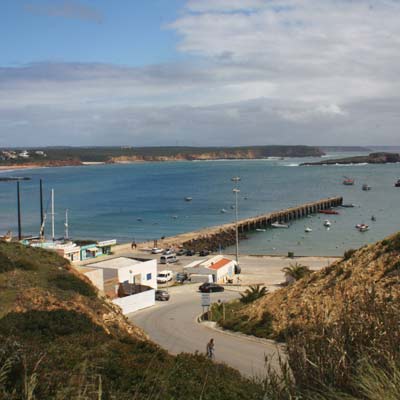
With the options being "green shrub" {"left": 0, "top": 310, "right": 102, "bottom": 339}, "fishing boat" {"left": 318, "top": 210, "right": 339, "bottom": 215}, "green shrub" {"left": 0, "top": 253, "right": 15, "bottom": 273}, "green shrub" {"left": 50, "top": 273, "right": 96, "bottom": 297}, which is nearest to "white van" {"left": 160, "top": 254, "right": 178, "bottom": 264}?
"green shrub" {"left": 50, "top": 273, "right": 96, "bottom": 297}

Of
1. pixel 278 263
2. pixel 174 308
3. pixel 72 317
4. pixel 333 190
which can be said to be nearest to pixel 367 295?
pixel 72 317

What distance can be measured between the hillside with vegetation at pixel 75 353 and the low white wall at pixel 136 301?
313 cm

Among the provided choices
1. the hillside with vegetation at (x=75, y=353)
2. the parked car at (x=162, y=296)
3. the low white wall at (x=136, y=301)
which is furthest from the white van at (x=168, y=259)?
the hillside with vegetation at (x=75, y=353)

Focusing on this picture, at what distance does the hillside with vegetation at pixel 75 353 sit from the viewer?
19.5ft

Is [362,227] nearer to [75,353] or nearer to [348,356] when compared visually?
[75,353]

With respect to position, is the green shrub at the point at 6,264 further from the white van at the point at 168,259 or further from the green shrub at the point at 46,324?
the white van at the point at 168,259

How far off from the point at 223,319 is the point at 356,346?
15.2m

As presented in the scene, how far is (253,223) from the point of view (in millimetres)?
70188

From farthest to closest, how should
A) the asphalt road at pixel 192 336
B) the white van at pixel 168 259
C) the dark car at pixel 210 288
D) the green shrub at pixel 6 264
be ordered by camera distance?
the white van at pixel 168 259, the dark car at pixel 210 288, the green shrub at pixel 6 264, the asphalt road at pixel 192 336

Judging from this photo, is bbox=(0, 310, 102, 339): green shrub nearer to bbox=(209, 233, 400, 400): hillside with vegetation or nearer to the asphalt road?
the asphalt road

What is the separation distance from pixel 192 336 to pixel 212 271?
15.8m

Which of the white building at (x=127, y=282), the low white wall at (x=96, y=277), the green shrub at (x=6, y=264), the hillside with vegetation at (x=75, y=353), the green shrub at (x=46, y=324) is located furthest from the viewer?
the low white wall at (x=96, y=277)

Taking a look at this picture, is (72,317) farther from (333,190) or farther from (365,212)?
(333,190)

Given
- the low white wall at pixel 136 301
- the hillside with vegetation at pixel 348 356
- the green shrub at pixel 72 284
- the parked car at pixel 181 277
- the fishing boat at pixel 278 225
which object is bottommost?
the fishing boat at pixel 278 225
